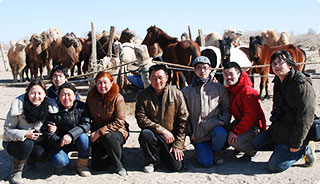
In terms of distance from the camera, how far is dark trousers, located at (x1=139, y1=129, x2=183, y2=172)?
12.6ft

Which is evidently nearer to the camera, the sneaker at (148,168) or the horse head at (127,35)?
the sneaker at (148,168)

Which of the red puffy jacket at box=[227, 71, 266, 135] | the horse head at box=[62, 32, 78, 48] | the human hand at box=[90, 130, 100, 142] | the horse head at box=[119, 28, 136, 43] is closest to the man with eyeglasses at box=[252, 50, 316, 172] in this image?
the red puffy jacket at box=[227, 71, 266, 135]

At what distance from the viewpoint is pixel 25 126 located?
3646mm

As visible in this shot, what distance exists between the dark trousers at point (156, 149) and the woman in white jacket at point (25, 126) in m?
1.19

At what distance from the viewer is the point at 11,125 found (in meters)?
3.59

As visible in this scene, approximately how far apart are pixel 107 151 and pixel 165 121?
2.54ft

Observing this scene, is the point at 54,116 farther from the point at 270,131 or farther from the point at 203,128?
the point at 270,131

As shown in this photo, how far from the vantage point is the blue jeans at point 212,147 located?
3.93 meters

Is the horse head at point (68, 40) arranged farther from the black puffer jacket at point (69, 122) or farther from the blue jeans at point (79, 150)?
the blue jeans at point (79, 150)

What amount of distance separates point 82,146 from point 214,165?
165 cm

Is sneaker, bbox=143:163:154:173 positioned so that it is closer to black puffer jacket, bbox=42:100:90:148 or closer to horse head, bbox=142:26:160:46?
black puffer jacket, bbox=42:100:90:148

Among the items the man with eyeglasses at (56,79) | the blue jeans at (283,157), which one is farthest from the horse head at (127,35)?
the blue jeans at (283,157)

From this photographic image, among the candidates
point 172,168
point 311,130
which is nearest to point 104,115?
point 172,168

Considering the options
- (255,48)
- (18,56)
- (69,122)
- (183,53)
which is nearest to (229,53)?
(255,48)
